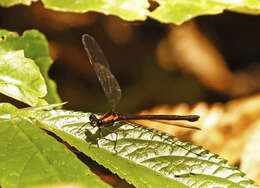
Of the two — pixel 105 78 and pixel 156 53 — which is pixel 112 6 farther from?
pixel 156 53

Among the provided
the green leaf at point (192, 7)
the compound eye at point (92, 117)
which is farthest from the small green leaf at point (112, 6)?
the compound eye at point (92, 117)

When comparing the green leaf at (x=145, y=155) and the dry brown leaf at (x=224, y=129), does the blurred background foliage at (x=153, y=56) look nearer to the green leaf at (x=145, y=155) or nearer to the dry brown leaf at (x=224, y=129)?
the dry brown leaf at (x=224, y=129)

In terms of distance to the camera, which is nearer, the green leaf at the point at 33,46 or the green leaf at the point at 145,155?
the green leaf at the point at 145,155

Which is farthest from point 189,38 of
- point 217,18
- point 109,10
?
point 109,10

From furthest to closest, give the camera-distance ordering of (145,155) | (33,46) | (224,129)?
(224,129), (33,46), (145,155)

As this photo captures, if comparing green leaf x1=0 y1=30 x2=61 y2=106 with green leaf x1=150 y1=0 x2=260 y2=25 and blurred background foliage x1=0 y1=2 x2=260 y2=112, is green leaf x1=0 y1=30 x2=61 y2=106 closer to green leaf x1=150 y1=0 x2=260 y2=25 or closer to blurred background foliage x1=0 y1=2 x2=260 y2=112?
green leaf x1=150 y1=0 x2=260 y2=25

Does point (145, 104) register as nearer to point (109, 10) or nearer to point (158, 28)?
point (158, 28)

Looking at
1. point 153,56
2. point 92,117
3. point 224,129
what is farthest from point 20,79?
point 153,56

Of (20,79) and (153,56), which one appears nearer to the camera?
(20,79)
